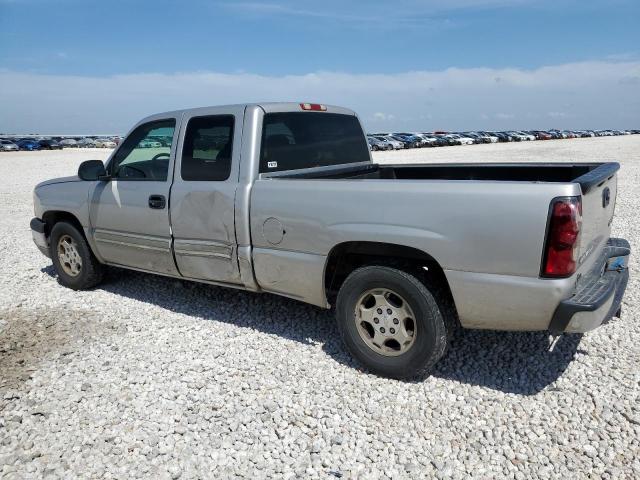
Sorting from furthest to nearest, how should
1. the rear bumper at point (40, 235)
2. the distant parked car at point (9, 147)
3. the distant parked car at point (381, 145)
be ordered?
the distant parked car at point (9, 147) < the distant parked car at point (381, 145) < the rear bumper at point (40, 235)

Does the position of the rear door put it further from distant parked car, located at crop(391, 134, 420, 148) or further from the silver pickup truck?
distant parked car, located at crop(391, 134, 420, 148)

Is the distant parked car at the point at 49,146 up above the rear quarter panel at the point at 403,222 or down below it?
below

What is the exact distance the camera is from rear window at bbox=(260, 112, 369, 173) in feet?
13.4

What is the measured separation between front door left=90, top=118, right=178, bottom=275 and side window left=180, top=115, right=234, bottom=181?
0.20m

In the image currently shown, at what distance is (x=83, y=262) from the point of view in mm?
5406

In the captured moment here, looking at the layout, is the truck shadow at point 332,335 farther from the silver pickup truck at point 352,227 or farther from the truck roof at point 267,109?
the truck roof at point 267,109

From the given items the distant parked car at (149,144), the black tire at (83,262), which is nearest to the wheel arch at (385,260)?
the distant parked car at (149,144)

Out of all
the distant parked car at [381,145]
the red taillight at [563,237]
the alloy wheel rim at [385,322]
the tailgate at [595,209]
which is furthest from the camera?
the distant parked car at [381,145]

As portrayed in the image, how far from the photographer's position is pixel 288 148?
13.8 feet

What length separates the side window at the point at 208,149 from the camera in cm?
405

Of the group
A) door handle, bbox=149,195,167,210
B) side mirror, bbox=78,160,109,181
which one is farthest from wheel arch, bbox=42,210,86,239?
door handle, bbox=149,195,167,210

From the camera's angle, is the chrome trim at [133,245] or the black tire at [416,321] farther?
the chrome trim at [133,245]

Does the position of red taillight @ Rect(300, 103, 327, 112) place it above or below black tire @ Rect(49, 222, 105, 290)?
above

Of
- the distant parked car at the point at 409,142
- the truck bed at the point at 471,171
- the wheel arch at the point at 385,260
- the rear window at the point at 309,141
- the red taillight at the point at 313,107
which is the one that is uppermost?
the red taillight at the point at 313,107
